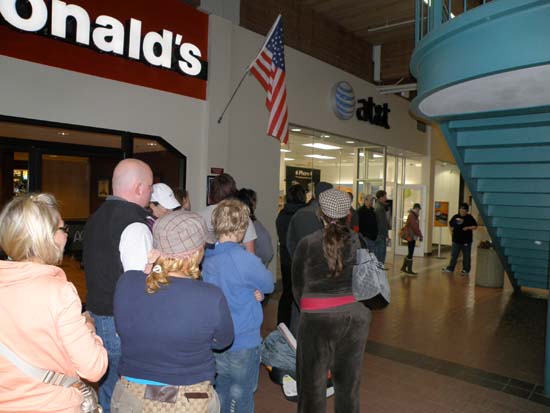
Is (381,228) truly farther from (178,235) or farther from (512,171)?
(178,235)

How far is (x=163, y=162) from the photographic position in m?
7.15

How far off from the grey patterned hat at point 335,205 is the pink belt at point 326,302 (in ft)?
1.65

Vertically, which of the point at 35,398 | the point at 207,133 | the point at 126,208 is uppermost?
the point at 207,133

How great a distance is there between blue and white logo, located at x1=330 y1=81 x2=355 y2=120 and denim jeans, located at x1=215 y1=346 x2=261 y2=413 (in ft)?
28.1

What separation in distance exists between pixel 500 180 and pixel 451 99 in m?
2.21

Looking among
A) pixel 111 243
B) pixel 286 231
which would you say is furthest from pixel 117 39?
pixel 111 243

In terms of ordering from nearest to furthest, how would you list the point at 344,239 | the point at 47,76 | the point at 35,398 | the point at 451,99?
1. the point at 35,398
2. the point at 344,239
3. the point at 451,99
4. the point at 47,76

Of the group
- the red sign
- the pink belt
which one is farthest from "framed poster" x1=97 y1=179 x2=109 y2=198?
the pink belt

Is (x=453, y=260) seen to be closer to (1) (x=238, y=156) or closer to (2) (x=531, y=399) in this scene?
(1) (x=238, y=156)

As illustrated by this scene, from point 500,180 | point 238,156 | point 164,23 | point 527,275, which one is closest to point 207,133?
point 238,156

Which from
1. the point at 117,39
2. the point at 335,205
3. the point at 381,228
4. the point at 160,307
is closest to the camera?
the point at 160,307

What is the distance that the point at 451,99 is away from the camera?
4488 millimetres

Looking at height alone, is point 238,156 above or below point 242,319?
above

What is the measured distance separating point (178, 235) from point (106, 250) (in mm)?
801
